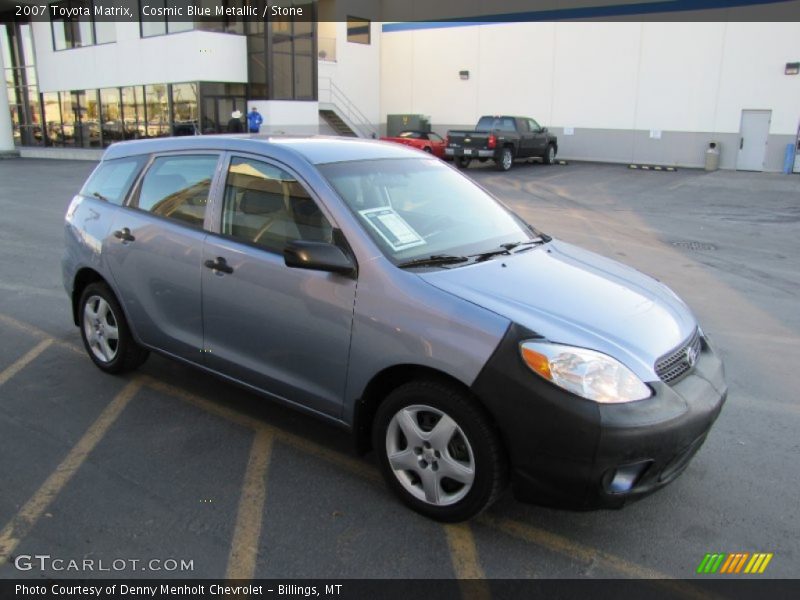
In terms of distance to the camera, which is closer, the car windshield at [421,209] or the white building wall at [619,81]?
the car windshield at [421,209]

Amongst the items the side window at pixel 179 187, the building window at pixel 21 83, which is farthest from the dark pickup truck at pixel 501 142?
the building window at pixel 21 83

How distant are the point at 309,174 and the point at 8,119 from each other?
35.0m

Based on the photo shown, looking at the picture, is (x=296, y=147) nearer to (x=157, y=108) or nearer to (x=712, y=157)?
(x=712, y=157)

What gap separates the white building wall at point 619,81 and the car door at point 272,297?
24.3m

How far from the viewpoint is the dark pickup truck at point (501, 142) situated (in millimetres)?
22844

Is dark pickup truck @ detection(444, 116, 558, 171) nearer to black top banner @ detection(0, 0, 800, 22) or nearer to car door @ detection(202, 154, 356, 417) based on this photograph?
black top banner @ detection(0, 0, 800, 22)

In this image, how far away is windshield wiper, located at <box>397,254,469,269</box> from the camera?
10.9 feet

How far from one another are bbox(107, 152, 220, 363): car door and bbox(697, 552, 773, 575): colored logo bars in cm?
298

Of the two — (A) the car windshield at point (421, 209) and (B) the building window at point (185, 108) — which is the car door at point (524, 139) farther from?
(A) the car windshield at point (421, 209)

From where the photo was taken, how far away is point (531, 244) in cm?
400

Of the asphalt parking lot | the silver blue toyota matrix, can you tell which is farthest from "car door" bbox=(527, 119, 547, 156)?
the silver blue toyota matrix

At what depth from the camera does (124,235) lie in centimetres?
449

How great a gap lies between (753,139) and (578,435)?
24920 millimetres
